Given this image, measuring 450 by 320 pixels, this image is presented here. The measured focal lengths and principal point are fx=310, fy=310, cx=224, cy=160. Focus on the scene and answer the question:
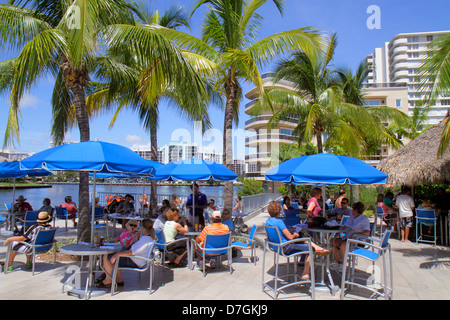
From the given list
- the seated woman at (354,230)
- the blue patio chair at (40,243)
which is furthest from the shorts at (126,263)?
the seated woman at (354,230)

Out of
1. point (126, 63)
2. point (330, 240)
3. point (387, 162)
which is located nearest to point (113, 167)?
point (330, 240)

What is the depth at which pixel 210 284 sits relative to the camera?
5.48 metres

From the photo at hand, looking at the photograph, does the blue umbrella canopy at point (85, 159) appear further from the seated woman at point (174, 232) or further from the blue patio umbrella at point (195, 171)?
the blue patio umbrella at point (195, 171)

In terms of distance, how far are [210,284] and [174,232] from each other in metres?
1.37

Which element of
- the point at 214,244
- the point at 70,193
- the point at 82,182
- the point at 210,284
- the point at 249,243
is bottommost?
the point at 70,193

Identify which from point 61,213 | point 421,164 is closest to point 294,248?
point 421,164

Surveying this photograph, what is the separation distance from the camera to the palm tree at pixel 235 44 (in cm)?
931

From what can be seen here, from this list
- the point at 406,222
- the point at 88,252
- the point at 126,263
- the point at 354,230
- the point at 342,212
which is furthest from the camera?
the point at 406,222

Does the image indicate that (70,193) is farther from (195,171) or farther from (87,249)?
(87,249)

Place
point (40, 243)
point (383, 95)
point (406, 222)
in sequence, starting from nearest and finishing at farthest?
point (40, 243) < point (406, 222) < point (383, 95)

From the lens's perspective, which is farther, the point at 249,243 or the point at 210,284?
the point at 249,243

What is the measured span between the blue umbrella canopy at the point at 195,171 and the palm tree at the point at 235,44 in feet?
7.33

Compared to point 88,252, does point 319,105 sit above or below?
above

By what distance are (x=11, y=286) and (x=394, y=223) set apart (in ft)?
35.8
